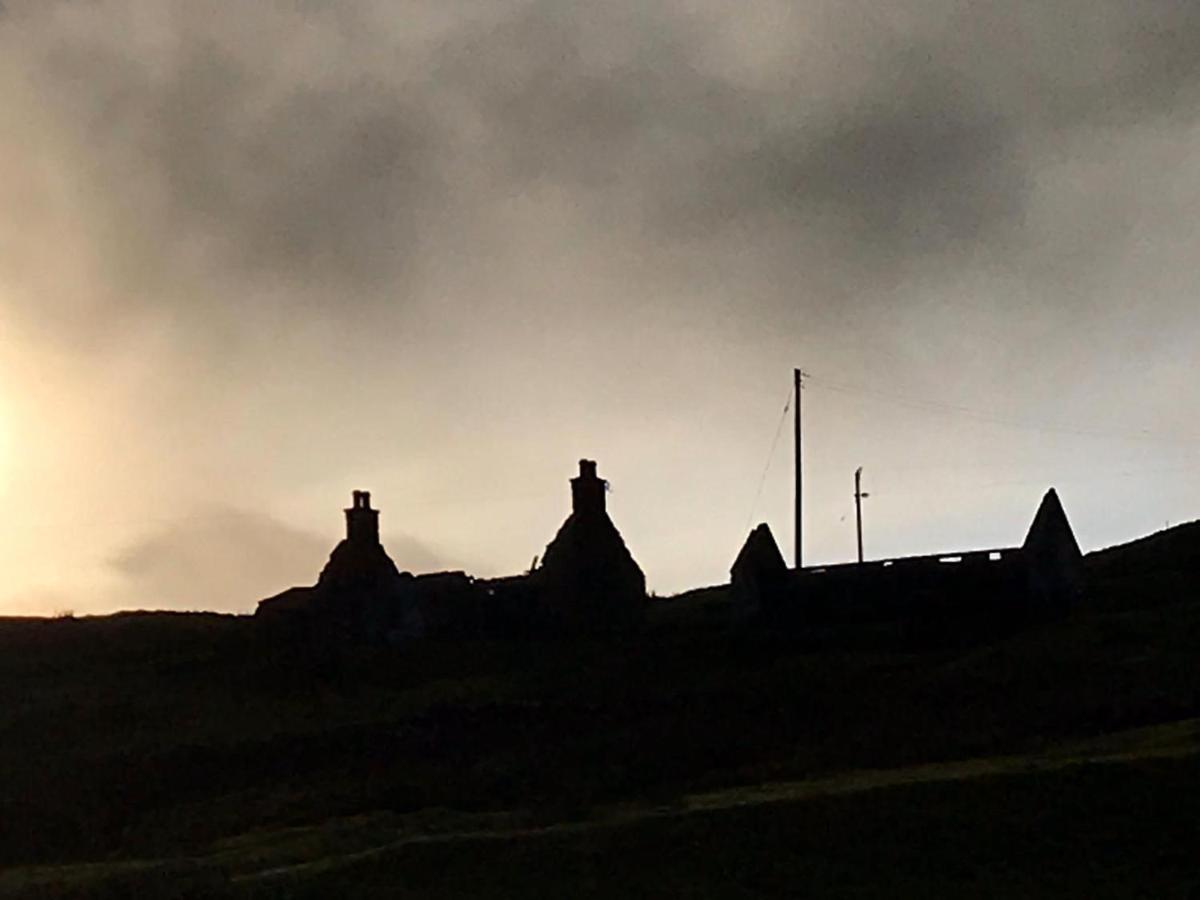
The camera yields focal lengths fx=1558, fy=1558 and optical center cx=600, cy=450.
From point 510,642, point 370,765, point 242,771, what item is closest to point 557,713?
point 370,765

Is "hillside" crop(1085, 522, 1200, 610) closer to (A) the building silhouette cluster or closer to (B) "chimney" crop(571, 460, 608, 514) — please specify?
(A) the building silhouette cluster

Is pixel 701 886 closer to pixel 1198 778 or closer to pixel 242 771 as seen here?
pixel 1198 778

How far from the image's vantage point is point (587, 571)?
58219 mm

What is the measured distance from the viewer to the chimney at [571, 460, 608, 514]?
190ft

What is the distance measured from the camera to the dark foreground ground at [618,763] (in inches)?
983

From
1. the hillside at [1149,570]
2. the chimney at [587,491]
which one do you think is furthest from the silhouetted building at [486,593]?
the hillside at [1149,570]

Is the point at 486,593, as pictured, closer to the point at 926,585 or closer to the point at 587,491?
the point at 587,491

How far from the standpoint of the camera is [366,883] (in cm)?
2458

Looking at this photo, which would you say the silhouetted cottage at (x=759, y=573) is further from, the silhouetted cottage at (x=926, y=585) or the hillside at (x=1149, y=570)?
the hillside at (x=1149, y=570)

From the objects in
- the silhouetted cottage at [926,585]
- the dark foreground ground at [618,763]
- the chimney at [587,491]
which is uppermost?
the chimney at [587,491]

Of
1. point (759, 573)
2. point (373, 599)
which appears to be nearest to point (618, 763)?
point (759, 573)

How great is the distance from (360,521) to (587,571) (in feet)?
29.3

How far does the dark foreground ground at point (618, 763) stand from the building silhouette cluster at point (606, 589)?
2078mm

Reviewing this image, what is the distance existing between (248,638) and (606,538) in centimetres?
1509
